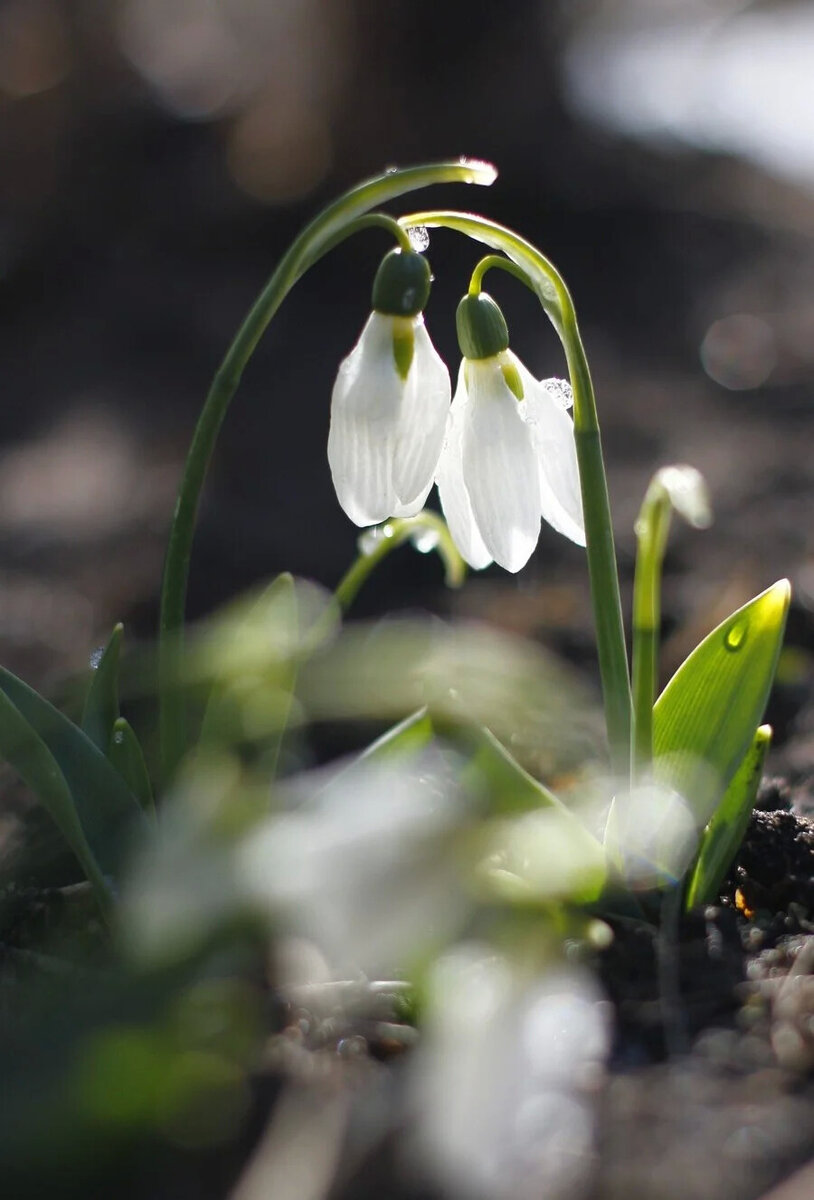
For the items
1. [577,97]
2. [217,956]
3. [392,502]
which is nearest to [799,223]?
[577,97]

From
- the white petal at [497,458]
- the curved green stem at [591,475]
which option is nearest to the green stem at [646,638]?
the curved green stem at [591,475]

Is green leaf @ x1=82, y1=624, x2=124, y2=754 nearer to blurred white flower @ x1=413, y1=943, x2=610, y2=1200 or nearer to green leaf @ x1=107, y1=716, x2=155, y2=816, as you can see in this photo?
green leaf @ x1=107, y1=716, x2=155, y2=816

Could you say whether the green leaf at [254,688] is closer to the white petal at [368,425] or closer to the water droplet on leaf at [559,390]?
the white petal at [368,425]

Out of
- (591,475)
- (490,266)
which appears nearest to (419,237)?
(490,266)

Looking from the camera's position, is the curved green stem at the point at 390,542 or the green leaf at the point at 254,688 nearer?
the green leaf at the point at 254,688

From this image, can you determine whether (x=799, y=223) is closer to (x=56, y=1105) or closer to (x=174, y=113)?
(x=174, y=113)

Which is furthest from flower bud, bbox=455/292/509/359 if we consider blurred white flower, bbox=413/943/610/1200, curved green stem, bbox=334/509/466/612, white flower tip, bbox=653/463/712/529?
blurred white flower, bbox=413/943/610/1200

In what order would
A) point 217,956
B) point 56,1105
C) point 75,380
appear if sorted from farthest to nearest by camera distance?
point 75,380, point 217,956, point 56,1105
